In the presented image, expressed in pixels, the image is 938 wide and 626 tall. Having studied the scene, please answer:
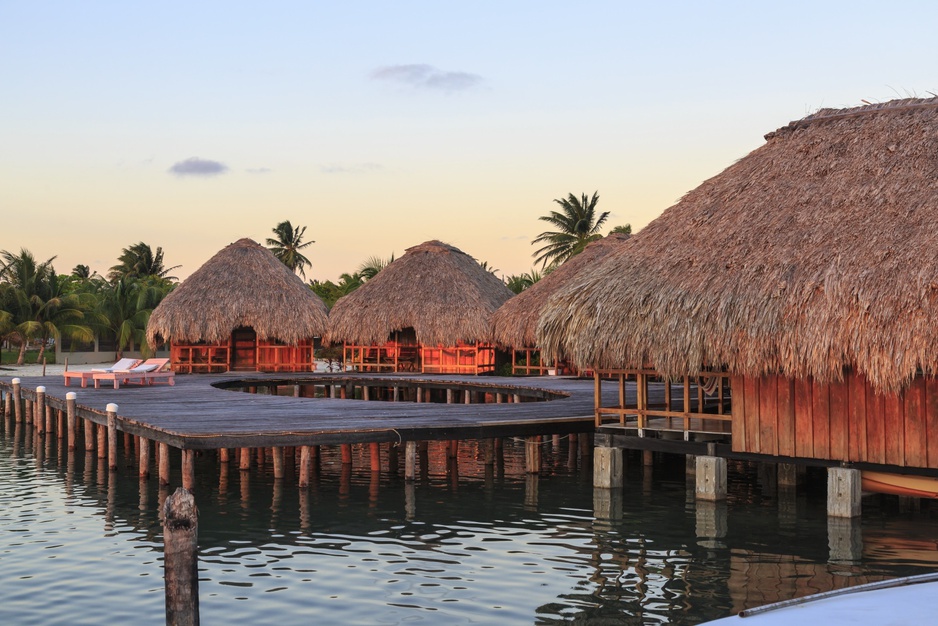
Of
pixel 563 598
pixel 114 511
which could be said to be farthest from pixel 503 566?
pixel 114 511

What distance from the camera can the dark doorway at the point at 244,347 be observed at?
3400 cm

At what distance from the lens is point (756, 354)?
12.5 meters

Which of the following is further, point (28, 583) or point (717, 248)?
point (717, 248)

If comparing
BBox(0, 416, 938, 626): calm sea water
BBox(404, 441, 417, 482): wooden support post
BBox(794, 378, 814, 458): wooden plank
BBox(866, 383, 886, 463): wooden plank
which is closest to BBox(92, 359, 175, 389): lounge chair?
BBox(0, 416, 938, 626): calm sea water

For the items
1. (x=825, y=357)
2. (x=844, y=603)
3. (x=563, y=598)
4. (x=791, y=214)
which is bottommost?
(x=563, y=598)

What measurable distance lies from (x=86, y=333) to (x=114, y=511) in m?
35.0

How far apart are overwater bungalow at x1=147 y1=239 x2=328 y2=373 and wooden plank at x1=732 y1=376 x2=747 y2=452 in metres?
21.1

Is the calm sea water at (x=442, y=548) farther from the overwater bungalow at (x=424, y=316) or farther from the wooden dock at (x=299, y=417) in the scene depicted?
the overwater bungalow at (x=424, y=316)

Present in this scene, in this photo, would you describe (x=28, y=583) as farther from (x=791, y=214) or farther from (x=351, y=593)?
(x=791, y=214)

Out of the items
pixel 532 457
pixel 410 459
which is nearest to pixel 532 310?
pixel 532 457

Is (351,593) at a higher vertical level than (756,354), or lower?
lower

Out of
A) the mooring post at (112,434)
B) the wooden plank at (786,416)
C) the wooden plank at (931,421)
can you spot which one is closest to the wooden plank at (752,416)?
the wooden plank at (786,416)

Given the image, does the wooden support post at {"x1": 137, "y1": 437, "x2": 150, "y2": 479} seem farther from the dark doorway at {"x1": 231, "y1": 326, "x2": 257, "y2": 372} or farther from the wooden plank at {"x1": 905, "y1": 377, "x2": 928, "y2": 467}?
the dark doorway at {"x1": 231, "y1": 326, "x2": 257, "y2": 372}

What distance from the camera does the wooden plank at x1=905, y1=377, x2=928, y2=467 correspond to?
12086 mm
